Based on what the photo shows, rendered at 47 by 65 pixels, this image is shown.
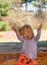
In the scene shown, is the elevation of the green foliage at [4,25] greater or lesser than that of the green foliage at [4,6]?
lesser

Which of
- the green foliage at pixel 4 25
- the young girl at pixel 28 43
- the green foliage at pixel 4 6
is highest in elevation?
the green foliage at pixel 4 6

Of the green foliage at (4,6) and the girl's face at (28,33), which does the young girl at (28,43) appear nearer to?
the girl's face at (28,33)

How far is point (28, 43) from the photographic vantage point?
151cm

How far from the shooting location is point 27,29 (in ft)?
4.99

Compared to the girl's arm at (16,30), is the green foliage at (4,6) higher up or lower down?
higher up

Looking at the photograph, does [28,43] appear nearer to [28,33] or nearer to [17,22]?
[28,33]

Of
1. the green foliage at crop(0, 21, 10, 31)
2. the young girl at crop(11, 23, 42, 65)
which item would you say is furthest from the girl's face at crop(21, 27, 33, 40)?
the green foliage at crop(0, 21, 10, 31)

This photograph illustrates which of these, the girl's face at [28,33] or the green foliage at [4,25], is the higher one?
the green foliage at [4,25]

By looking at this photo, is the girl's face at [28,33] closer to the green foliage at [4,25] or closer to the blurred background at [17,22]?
the blurred background at [17,22]

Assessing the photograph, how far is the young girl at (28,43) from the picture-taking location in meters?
1.50

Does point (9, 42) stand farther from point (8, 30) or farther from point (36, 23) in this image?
point (36, 23)

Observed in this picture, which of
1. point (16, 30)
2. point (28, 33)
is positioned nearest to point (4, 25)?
point (16, 30)

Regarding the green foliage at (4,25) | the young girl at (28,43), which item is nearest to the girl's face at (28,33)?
the young girl at (28,43)

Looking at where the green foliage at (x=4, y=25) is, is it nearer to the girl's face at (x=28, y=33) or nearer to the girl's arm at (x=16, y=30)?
the girl's arm at (x=16, y=30)
